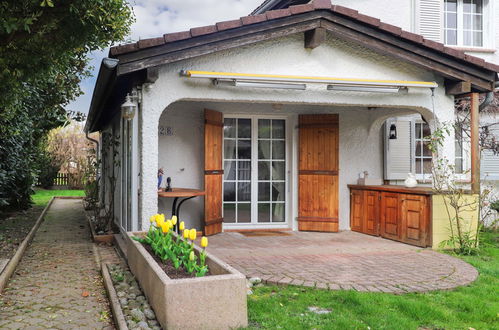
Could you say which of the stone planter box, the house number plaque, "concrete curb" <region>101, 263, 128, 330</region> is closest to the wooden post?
the house number plaque

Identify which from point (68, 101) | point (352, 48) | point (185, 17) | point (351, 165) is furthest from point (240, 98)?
point (185, 17)

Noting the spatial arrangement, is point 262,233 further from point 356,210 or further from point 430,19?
point 430,19

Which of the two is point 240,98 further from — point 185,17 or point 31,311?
point 185,17

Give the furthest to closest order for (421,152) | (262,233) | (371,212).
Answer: (421,152)
(262,233)
(371,212)

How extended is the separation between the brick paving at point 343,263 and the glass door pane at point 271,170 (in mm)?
1053

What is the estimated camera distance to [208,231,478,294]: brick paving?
204 inches

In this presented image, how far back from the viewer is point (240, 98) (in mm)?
6855

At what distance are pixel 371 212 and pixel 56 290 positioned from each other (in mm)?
5728

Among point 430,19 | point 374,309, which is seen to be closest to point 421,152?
point 430,19

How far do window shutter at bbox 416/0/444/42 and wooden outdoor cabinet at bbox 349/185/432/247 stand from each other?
3.97m

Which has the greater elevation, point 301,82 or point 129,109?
point 301,82

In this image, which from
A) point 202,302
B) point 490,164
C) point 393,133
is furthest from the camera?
point 490,164

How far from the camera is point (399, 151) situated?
9523mm

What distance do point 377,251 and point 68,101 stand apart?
8924 millimetres
